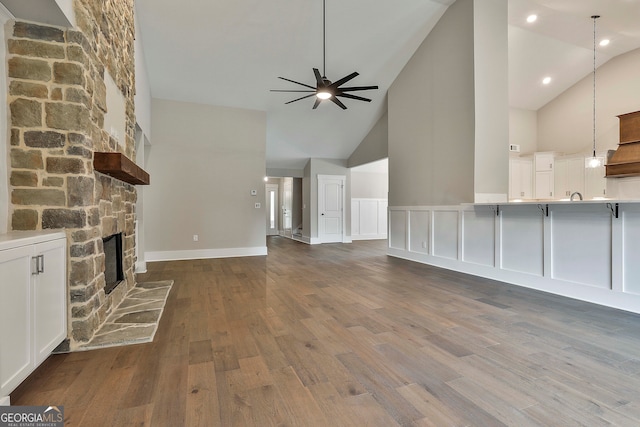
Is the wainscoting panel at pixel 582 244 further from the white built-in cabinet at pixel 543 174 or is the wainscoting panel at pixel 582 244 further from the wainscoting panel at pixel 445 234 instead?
the white built-in cabinet at pixel 543 174

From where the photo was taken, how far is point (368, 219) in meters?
10.7

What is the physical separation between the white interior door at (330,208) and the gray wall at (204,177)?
275 centimetres

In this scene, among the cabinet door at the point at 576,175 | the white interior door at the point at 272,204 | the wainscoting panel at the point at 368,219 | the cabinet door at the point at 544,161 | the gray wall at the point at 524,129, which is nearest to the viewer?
the cabinet door at the point at 576,175

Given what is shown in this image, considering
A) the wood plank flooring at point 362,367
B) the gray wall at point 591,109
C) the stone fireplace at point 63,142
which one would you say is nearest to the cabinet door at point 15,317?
the wood plank flooring at point 362,367

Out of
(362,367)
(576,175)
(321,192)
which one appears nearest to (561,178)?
(576,175)

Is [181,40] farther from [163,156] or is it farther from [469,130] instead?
[469,130]

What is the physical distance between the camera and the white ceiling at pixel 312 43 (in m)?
4.93

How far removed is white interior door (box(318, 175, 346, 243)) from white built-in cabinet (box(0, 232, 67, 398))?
7563mm

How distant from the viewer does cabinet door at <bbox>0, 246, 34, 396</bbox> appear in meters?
1.56

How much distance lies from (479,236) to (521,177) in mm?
4688

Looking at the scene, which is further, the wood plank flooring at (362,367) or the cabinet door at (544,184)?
the cabinet door at (544,184)

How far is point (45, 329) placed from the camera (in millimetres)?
1991

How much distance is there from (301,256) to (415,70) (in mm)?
4617

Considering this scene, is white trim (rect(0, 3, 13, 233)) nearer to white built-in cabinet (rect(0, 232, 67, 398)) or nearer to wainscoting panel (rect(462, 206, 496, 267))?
white built-in cabinet (rect(0, 232, 67, 398))
